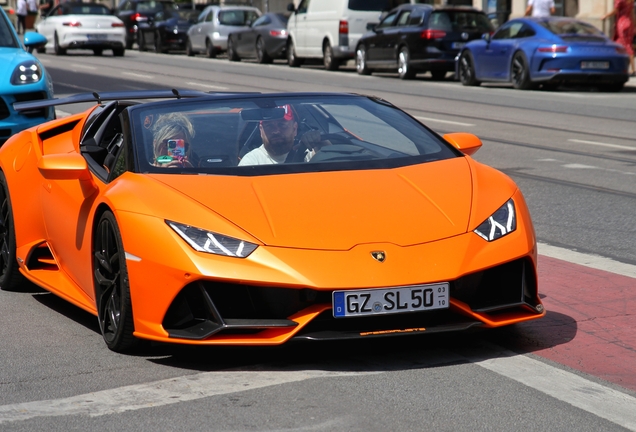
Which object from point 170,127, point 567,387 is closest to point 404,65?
point 170,127

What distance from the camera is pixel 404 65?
25.6 metres

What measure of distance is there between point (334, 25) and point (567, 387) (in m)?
25.3

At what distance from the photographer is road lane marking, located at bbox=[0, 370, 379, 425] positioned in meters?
4.21

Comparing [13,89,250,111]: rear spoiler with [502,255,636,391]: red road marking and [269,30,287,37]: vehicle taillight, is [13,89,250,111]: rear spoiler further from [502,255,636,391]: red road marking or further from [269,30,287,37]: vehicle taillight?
[269,30,287,37]: vehicle taillight

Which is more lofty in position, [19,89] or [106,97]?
[106,97]

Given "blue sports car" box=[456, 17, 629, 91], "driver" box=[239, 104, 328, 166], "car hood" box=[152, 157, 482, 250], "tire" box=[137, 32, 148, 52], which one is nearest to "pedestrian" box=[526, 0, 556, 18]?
"blue sports car" box=[456, 17, 629, 91]

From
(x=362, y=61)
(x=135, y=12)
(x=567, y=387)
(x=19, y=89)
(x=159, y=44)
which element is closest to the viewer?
(x=567, y=387)

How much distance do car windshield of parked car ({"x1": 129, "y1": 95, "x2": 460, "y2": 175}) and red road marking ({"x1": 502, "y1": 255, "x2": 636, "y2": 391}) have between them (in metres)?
0.93

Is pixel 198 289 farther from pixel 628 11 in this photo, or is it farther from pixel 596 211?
pixel 628 11

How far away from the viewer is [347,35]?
95.4ft

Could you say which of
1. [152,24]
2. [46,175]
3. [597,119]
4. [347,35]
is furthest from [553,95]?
[152,24]

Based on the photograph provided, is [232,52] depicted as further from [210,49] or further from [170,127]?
[170,127]

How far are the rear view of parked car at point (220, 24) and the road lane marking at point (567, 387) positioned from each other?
31408 mm

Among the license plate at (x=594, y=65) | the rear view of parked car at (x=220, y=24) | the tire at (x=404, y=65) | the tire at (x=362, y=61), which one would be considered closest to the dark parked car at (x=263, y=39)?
the rear view of parked car at (x=220, y=24)
